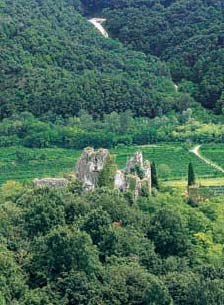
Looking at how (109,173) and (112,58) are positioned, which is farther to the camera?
(112,58)

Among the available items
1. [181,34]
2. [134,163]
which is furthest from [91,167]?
[181,34]

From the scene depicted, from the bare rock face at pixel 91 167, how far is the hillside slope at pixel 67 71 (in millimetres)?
29949

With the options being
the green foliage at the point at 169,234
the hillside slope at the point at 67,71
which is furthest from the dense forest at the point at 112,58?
the green foliage at the point at 169,234

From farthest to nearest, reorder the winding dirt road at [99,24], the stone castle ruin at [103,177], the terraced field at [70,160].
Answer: the winding dirt road at [99,24] < the terraced field at [70,160] < the stone castle ruin at [103,177]

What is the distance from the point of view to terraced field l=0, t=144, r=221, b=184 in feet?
160

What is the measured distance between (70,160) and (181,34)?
30.9 meters

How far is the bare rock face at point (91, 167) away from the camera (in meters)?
35.4

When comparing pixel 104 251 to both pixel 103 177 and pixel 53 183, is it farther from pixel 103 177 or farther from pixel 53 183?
pixel 53 183

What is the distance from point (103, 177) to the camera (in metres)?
35.2

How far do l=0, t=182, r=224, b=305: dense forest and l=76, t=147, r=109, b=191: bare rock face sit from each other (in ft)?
4.49

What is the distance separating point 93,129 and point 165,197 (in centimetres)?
2563

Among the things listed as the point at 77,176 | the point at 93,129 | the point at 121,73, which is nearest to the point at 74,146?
the point at 93,129

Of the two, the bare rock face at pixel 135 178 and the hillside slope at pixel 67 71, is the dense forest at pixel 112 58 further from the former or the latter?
the bare rock face at pixel 135 178

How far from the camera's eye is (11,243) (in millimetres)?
29422
